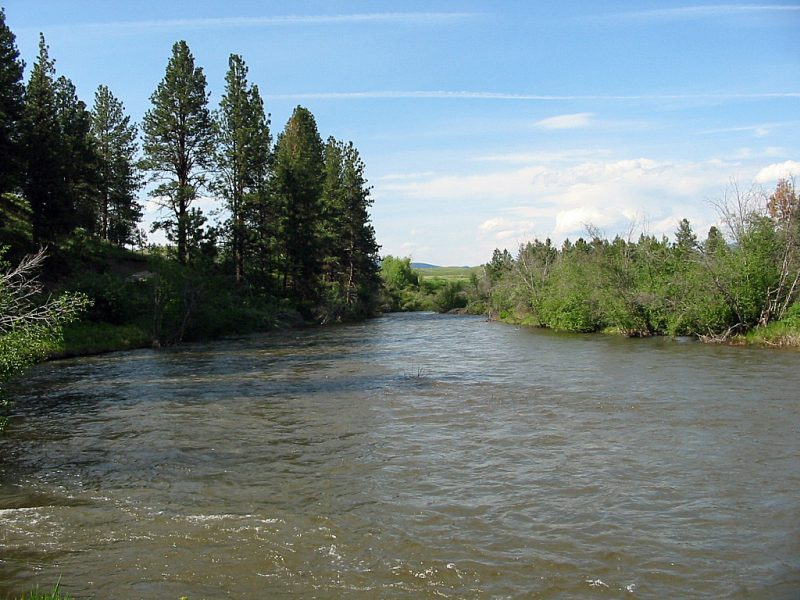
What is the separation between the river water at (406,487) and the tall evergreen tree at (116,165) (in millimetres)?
32537

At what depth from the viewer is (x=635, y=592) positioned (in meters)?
7.25

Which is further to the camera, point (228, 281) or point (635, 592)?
point (228, 281)

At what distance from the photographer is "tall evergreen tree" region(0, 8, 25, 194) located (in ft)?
94.2

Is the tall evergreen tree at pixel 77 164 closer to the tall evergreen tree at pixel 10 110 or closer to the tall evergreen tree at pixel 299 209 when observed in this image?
the tall evergreen tree at pixel 10 110

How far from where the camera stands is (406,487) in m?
11.0

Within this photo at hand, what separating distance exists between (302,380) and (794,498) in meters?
15.6

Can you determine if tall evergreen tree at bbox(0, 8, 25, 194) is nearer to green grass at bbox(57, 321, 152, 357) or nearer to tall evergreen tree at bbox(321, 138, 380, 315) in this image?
green grass at bbox(57, 321, 152, 357)

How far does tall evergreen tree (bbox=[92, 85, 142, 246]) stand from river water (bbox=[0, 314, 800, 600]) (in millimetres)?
32537

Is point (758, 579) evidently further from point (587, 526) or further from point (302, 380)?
point (302, 380)

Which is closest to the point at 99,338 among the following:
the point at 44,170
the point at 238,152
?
the point at 44,170

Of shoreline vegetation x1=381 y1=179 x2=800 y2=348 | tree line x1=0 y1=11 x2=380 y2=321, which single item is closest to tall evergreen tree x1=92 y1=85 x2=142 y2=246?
tree line x1=0 y1=11 x2=380 y2=321

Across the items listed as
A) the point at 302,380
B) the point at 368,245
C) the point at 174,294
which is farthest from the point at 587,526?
the point at 368,245

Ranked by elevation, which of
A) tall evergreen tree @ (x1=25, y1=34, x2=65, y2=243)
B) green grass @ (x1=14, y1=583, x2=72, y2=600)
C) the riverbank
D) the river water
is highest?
tall evergreen tree @ (x1=25, y1=34, x2=65, y2=243)

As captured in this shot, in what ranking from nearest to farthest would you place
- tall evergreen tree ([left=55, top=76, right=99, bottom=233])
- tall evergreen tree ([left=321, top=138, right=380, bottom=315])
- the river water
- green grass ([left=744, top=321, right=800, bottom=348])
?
the river water → green grass ([left=744, top=321, right=800, bottom=348]) → tall evergreen tree ([left=55, top=76, right=99, bottom=233]) → tall evergreen tree ([left=321, top=138, right=380, bottom=315])
